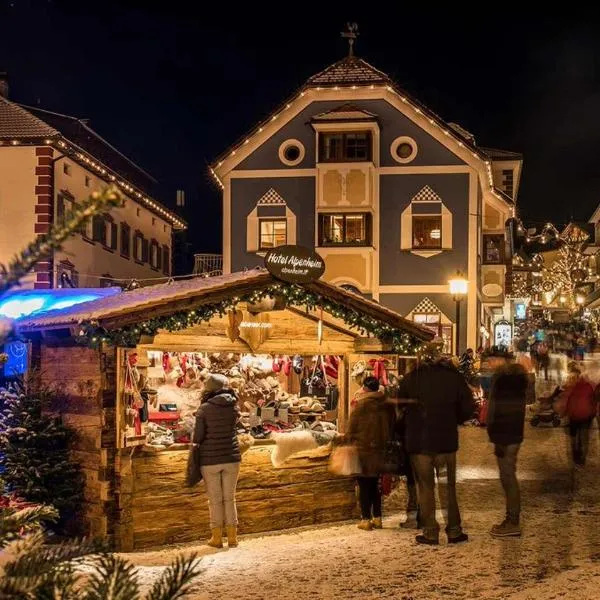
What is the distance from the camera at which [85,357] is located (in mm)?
10031

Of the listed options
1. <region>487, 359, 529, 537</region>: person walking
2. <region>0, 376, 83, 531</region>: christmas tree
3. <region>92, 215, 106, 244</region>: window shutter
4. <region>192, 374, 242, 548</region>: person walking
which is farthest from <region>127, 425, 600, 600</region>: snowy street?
<region>92, 215, 106, 244</region>: window shutter

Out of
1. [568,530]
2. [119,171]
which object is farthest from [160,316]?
[119,171]

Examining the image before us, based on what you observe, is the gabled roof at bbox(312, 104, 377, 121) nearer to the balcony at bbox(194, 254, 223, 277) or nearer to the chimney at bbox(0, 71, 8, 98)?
the chimney at bbox(0, 71, 8, 98)

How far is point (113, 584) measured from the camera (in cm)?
238

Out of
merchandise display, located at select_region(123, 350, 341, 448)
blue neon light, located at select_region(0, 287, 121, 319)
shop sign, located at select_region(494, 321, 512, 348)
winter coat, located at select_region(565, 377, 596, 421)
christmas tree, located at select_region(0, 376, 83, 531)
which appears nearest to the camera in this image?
christmas tree, located at select_region(0, 376, 83, 531)

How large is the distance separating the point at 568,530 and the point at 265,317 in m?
4.60

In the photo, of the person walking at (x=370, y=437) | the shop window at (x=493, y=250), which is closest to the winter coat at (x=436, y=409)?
the person walking at (x=370, y=437)

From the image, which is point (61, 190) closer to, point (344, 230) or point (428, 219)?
point (344, 230)

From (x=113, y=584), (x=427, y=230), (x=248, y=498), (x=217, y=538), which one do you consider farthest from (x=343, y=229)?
(x=113, y=584)

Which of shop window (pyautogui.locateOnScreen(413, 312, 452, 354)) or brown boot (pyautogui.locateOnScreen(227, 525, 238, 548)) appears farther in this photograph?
shop window (pyautogui.locateOnScreen(413, 312, 452, 354))

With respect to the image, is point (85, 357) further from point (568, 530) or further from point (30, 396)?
point (568, 530)

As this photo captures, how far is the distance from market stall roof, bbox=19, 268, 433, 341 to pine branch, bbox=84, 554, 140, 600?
277 inches

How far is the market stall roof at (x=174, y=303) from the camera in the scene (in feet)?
31.2

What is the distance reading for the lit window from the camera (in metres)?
29.5
